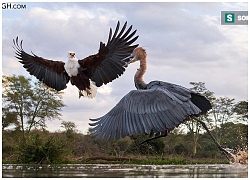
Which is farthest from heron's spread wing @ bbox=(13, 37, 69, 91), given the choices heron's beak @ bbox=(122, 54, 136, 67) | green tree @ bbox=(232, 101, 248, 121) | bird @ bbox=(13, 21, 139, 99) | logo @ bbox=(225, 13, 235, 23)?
green tree @ bbox=(232, 101, 248, 121)

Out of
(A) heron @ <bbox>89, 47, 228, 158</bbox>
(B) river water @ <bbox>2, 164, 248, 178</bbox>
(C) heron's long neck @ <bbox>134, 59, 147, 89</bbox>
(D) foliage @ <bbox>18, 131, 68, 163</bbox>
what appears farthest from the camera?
(D) foliage @ <bbox>18, 131, 68, 163</bbox>

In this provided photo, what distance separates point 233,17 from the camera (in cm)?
796

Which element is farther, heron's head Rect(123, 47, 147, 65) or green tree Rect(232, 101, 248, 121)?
green tree Rect(232, 101, 248, 121)

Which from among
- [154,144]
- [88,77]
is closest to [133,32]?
[88,77]

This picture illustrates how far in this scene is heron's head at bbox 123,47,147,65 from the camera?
784 centimetres

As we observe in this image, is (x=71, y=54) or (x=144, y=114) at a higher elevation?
(x=71, y=54)

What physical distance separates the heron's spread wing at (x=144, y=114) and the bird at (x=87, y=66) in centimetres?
167

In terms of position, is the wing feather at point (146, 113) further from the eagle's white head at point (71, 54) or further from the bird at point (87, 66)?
the eagle's white head at point (71, 54)

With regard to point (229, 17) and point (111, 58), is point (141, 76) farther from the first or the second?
point (229, 17)

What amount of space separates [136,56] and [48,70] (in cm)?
235

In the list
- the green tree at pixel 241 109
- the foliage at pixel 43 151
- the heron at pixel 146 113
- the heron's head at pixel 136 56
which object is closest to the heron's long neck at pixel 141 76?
the heron's head at pixel 136 56

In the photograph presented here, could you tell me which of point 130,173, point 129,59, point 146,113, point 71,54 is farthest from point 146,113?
point 71,54

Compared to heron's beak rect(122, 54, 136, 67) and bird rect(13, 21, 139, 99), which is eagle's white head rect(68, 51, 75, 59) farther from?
heron's beak rect(122, 54, 136, 67)

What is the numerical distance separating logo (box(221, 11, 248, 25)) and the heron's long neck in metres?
1.58
